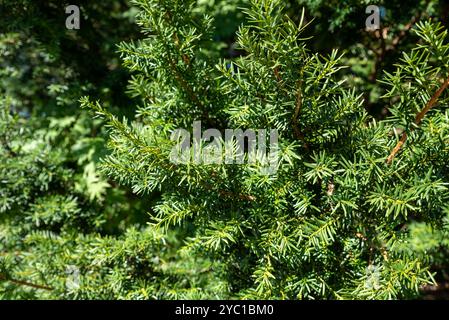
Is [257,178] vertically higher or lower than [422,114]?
lower

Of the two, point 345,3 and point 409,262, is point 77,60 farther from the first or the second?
point 409,262

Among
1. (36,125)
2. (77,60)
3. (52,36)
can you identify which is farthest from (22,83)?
(52,36)

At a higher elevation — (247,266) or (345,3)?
(345,3)

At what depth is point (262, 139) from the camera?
3.59 ft

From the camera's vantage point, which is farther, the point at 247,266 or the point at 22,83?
the point at 22,83

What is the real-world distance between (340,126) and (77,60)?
1408 millimetres

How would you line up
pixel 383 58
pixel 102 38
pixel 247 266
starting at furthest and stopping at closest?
pixel 102 38
pixel 383 58
pixel 247 266

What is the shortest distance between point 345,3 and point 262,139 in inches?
34.9

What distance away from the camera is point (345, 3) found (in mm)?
1688

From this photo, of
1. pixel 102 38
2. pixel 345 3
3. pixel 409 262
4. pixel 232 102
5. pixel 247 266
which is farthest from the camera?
pixel 102 38
